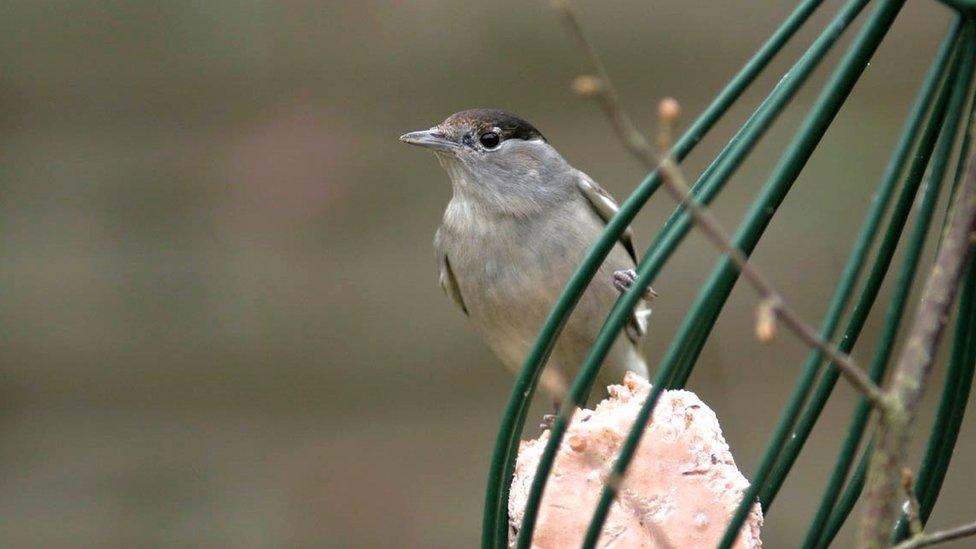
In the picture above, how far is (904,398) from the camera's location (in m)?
1.09

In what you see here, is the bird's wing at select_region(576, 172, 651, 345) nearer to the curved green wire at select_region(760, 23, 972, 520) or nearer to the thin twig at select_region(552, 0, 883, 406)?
the curved green wire at select_region(760, 23, 972, 520)

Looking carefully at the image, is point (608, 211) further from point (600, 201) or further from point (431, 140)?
point (431, 140)

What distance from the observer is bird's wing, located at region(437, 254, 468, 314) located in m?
3.48

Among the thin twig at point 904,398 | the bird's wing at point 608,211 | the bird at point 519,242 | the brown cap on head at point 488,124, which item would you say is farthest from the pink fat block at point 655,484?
the brown cap on head at point 488,124

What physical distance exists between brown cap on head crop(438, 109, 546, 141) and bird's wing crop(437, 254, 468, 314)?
1.10 ft

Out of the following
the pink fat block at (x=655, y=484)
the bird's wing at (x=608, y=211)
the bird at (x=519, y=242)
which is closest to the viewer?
the pink fat block at (x=655, y=484)

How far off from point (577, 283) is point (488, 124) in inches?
81.4

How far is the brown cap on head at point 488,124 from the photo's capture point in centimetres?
353

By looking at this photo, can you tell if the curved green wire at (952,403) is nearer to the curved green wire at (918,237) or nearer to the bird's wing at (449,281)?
the curved green wire at (918,237)

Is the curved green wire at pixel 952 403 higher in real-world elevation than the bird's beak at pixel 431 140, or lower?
lower

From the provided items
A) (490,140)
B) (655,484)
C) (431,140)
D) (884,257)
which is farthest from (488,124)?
(884,257)

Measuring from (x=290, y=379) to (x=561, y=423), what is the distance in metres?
2.80

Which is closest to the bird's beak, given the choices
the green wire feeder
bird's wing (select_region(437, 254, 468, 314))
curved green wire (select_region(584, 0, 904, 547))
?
bird's wing (select_region(437, 254, 468, 314))

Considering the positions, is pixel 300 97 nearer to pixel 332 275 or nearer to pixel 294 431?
pixel 332 275
